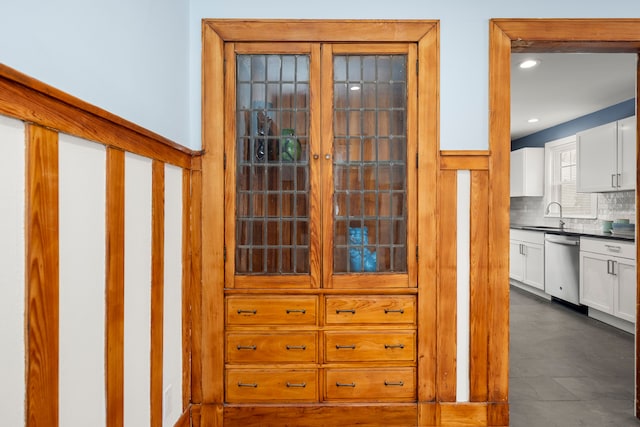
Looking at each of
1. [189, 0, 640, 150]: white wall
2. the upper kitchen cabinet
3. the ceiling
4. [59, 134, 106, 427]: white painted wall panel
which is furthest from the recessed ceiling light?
[59, 134, 106, 427]: white painted wall panel

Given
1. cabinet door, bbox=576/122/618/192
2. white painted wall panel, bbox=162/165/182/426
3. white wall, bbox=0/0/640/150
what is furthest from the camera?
cabinet door, bbox=576/122/618/192

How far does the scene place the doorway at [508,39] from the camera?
199 cm

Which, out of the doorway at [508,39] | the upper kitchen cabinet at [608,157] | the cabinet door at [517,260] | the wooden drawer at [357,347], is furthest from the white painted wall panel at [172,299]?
the cabinet door at [517,260]

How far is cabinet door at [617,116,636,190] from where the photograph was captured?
399cm

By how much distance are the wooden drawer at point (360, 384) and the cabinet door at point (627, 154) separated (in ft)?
12.3

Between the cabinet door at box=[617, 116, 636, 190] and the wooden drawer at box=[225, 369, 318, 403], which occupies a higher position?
the cabinet door at box=[617, 116, 636, 190]

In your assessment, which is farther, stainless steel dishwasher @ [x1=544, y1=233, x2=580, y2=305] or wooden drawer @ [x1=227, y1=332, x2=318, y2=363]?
stainless steel dishwasher @ [x1=544, y1=233, x2=580, y2=305]

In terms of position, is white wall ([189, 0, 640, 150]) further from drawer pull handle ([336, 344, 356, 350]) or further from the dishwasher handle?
the dishwasher handle

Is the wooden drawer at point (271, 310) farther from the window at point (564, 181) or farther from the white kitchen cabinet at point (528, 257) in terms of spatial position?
the window at point (564, 181)

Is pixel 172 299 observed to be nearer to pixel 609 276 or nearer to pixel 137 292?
pixel 137 292

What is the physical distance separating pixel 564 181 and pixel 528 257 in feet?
4.85

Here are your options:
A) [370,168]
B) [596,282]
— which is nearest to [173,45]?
[370,168]

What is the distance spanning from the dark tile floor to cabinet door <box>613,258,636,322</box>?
0.21 metres

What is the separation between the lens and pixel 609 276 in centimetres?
Answer: 373
